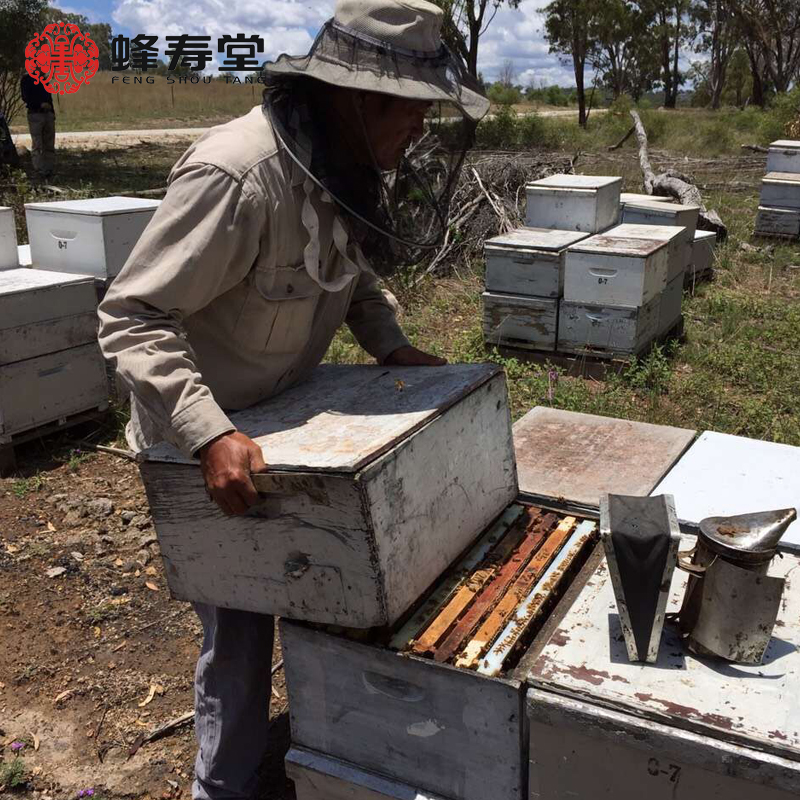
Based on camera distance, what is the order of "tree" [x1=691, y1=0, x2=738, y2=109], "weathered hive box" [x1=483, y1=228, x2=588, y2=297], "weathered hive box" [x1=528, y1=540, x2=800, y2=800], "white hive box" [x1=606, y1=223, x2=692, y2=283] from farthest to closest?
"tree" [x1=691, y1=0, x2=738, y2=109], "white hive box" [x1=606, y1=223, x2=692, y2=283], "weathered hive box" [x1=483, y1=228, x2=588, y2=297], "weathered hive box" [x1=528, y1=540, x2=800, y2=800]

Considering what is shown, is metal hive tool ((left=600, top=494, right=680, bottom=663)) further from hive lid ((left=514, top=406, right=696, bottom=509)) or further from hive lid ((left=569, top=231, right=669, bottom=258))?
hive lid ((left=569, top=231, right=669, bottom=258))

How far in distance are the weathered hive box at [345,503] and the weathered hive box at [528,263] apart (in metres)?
3.20

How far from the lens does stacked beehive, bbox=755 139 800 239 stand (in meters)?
8.30

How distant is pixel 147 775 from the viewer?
236 cm

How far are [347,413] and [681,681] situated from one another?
2.62 ft

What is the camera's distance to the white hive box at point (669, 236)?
5.07 metres

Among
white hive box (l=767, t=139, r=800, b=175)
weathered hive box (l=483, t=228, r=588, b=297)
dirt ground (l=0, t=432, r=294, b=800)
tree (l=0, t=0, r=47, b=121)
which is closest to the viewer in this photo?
dirt ground (l=0, t=432, r=294, b=800)

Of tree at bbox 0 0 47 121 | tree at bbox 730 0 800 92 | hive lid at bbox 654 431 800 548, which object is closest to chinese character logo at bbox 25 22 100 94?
tree at bbox 0 0 47 121

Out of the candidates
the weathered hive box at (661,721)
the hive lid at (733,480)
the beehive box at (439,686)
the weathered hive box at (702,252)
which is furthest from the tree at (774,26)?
the weathered hive box at (661,721)

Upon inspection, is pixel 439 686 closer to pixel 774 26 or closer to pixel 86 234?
pixel 86 234

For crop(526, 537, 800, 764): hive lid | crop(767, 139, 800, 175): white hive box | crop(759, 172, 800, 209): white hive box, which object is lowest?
crop(526, 537, 800, 764): hive lid

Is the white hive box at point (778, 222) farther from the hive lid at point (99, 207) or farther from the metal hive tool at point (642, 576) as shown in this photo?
the metal hive tool at point (642, 576)

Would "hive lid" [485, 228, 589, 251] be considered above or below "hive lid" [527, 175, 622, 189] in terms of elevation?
below

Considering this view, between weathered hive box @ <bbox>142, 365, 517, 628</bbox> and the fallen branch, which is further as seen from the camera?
the fallen branch
